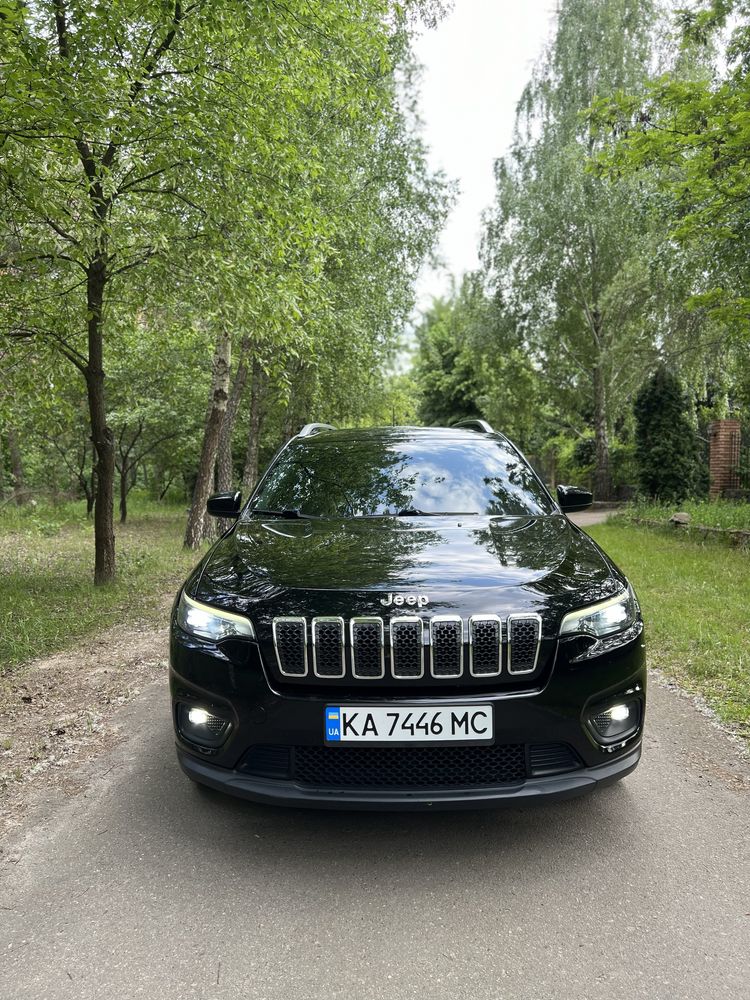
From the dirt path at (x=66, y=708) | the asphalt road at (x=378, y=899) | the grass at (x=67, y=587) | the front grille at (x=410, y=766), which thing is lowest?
the grass at (x=67, y=587)

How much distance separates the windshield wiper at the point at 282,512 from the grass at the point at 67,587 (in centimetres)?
262

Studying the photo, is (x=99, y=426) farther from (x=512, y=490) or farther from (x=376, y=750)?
(x=376, y=750)

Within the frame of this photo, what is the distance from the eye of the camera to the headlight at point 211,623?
2.58 meters

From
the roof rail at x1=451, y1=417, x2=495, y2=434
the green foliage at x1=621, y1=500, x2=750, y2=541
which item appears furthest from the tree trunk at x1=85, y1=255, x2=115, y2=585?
the green foliage at x1=621, y1=500, x2=750, y2=541

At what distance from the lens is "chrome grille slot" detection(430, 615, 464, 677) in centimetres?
244

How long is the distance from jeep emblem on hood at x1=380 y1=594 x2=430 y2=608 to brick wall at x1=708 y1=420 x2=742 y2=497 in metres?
16.1

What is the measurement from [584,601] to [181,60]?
21.6ft

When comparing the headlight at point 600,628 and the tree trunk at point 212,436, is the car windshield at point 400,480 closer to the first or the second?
the headlight at point 600,628

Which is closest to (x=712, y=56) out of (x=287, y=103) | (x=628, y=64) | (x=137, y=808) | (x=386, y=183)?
(x=628, y=64)

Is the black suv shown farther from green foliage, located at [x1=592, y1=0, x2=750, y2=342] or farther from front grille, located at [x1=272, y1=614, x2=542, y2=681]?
green foliage, located at [x1=592, y1=0, x2=750, y2=342]

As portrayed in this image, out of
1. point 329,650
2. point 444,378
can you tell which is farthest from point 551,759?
point 444,378

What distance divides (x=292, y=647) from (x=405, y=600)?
17.4 inches

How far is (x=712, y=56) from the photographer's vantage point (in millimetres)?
16969

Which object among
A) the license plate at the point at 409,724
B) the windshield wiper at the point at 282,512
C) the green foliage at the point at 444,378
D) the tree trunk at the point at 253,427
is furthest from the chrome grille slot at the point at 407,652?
the green foliage at the point at 444,378
